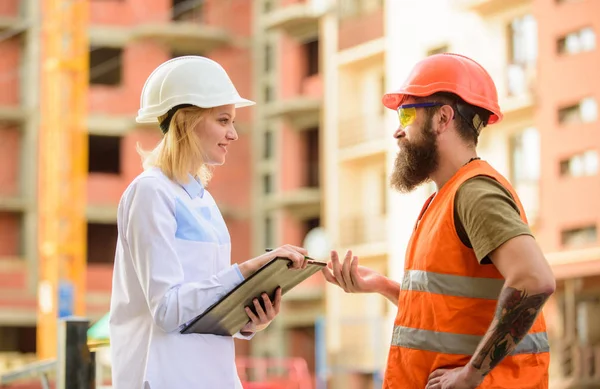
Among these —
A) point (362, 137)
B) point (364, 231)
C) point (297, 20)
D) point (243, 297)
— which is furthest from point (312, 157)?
point (243, 297)

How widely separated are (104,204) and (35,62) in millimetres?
3827

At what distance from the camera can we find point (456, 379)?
8.62 feet

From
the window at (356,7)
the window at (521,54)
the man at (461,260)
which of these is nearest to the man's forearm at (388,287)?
the man at (461,260)

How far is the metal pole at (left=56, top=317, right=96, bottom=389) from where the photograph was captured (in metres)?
3.78

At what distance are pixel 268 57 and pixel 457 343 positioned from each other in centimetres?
2559

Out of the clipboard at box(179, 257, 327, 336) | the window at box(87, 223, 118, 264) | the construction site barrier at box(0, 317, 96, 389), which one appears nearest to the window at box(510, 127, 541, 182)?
the window at box(87, 223, 118, 264)

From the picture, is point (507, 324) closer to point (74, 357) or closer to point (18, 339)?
point (74, 357)

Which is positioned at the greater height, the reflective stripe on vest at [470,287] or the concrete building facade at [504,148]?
the concrete building facade at [504,148]

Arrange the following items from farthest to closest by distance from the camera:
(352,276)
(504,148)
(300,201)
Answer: (300,201), (504,148), (352,276)

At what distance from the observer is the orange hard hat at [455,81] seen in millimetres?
2885

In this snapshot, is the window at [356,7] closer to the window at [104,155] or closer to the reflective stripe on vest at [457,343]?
the window at [104,155]

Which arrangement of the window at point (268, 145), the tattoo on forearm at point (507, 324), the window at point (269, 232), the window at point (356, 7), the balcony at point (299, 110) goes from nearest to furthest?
the tattoo on forearm at point (507, 324) → the window at point (356, 7) → the balcony at point (299, 110) → the window at point (269, 232) → the window at point (268, 145)

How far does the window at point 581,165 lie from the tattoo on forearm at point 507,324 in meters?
15.3

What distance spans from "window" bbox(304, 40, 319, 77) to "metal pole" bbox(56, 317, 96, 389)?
23.9 meters
